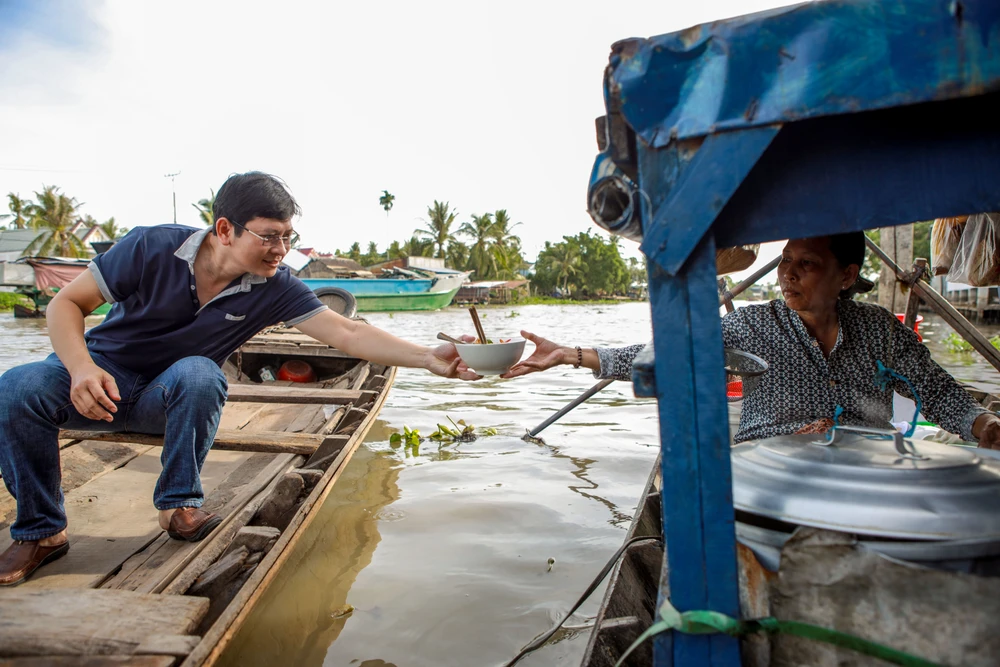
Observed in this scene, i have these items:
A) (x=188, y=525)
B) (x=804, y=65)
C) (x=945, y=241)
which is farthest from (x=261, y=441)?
(x=945, y=241)

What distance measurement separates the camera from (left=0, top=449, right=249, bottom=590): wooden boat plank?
6.95 ft

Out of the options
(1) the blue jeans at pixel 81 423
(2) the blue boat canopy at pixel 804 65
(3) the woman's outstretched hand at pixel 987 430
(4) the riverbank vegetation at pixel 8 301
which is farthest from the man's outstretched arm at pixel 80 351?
(4) the riverbank vegetation at pixel 8 301

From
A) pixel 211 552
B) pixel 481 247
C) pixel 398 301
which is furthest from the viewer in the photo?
pixel 481 247

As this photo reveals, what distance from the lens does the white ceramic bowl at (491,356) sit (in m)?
2.04

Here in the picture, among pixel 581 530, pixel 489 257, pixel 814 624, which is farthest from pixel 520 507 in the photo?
pixel 489 257

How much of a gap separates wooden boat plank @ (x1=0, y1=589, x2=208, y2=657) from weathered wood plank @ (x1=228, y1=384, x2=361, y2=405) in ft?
8.12

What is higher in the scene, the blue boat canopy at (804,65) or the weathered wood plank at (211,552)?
the blue boat canopy at (804,65)

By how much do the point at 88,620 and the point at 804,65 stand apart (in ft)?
6.63

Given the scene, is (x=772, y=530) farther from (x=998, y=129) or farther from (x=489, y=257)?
(x=489, y=257)

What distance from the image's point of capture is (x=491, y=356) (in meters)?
2.04

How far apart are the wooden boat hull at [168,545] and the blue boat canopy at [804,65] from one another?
5.34ft

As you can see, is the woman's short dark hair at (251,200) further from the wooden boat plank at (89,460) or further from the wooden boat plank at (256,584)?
the wooden boat plank at (89,460)

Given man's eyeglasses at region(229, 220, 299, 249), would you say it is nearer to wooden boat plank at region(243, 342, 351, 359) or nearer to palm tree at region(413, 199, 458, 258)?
wooden boat plank at region(243, 342, 351, 359)

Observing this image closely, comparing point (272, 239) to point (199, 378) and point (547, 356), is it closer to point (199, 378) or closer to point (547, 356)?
point (199, 378)
